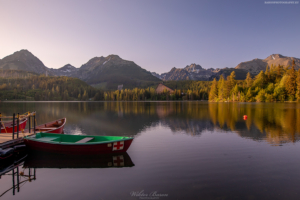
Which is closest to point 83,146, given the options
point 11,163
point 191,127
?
point 11,163

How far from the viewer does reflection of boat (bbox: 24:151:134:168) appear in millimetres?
14776

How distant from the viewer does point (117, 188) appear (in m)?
10.8

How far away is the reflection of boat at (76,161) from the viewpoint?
1478cm

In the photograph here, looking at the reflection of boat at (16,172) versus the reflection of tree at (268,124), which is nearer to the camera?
the reflection of boat at (16,172)

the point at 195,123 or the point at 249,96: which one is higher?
the point at 249,96

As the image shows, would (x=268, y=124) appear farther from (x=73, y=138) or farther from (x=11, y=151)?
(x=11, y=151)

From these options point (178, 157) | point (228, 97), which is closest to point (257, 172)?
point (178, 157)

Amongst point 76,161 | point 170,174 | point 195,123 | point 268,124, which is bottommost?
point 76,161

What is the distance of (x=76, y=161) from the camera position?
15.6 meters

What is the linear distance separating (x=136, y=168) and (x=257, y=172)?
9.35 metres

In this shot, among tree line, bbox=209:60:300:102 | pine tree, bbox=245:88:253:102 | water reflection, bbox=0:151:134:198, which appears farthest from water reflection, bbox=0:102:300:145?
pine tree, bbox=245:88:253:102

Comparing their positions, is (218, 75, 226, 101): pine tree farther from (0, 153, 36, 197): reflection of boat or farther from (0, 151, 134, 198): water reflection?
(0, 153, 36, 197): reflection of boat

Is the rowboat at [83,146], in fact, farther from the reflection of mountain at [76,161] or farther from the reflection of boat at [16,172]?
the reflection of boat at [16,172]

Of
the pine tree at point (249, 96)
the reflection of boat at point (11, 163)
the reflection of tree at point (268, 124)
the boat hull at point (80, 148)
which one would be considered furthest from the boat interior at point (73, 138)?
the pine tree at point (249, 96)
